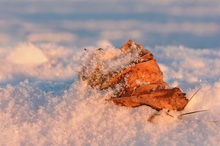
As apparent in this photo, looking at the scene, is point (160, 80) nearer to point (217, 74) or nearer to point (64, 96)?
point (64, 96)

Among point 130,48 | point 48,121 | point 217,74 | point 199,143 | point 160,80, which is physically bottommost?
point 199,143

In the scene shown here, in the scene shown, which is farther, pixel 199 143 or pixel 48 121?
pixel 48 121

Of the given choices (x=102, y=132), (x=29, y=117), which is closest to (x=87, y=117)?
(x=102, y=132)

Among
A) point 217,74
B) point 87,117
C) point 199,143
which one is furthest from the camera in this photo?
point 217,74

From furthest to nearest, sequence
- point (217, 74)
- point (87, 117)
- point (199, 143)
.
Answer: point (217, 74) < point (87, 117) < point (199, 143)

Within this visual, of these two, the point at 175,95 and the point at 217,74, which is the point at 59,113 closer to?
the point at 175,95

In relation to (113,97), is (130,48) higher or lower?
higher
